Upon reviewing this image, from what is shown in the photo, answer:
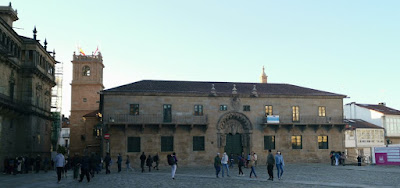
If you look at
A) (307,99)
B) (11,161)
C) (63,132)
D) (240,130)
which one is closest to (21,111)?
(11,161)

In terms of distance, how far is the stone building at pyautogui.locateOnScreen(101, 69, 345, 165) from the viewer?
3691 cm


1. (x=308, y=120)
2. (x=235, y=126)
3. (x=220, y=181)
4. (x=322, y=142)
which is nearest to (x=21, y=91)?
(x=235, y=126)

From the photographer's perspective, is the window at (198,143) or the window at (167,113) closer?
the window at (167,113)

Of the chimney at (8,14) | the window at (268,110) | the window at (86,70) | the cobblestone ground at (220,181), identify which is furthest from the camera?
the window at (86,70)

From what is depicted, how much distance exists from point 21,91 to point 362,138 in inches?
1569

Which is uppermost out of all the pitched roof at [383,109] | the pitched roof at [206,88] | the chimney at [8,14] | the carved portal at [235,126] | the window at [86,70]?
the chimney at [8,14]

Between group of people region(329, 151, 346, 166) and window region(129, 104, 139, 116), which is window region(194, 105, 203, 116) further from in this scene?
group of people region(329, 151, 346, 166)

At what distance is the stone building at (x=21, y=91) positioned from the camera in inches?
1187

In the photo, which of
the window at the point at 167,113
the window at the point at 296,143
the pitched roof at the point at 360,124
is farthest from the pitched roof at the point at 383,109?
the window at the point at 167,113

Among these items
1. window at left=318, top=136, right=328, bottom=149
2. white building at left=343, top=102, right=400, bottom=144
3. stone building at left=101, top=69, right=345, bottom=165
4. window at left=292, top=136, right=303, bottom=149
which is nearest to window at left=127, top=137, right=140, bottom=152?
stone building at left=101, top=69, right=345, bottom=165

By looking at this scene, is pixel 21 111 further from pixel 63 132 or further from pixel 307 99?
pixel 63 132

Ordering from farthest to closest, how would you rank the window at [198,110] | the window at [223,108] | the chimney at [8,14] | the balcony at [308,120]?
the balcony at [308,120] < the window at [223,108] < the chimney at [8,14] < the window at [198,110]

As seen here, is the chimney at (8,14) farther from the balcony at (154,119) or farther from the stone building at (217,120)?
the balcony at (154,119)

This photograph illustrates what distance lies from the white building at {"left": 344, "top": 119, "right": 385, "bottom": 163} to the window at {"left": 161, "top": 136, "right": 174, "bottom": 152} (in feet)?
80.4
